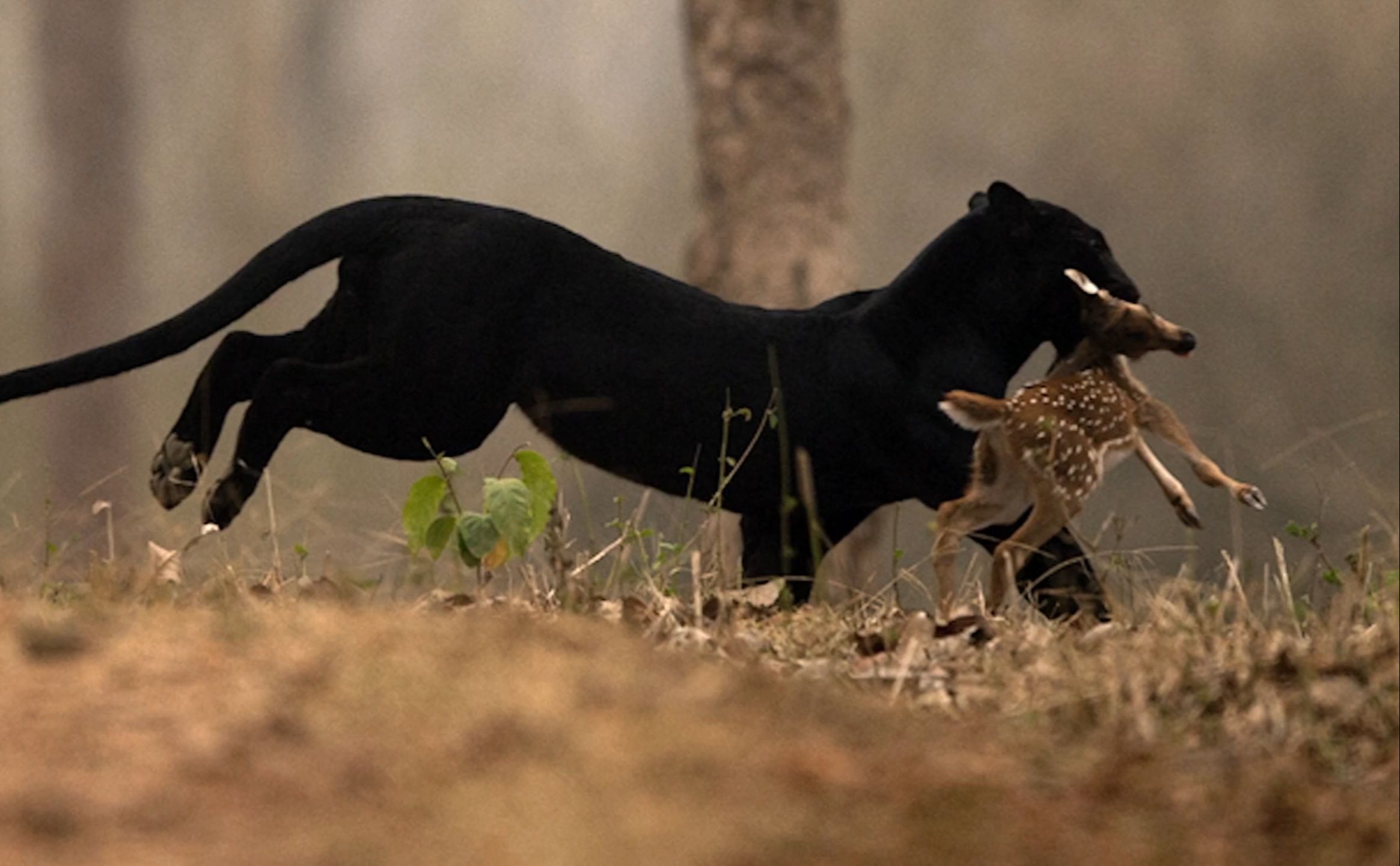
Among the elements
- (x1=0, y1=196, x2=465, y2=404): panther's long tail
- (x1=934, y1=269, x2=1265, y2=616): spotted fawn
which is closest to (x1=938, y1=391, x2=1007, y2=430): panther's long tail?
(x1=934, y1=269, x2=1265, y2=616): spotted fawn

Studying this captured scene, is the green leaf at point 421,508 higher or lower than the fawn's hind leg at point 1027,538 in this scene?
higher

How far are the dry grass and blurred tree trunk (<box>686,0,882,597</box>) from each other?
4667 millimetres

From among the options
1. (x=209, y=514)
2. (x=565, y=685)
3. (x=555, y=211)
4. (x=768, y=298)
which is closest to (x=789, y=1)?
(x=768, y=298)

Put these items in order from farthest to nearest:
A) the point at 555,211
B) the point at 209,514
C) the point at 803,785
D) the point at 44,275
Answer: the point at 555,211, the point at 44,275, the point at 209,514, the point at 803,785

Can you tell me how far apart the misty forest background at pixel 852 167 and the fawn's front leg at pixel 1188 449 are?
7474 millimetres

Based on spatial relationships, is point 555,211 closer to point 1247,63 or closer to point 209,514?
point 1247,63

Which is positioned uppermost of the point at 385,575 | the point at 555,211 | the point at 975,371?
the point at 555,211

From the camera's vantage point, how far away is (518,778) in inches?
80.2

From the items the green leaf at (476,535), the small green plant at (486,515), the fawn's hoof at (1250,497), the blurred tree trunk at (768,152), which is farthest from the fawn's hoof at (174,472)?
the blurred tree trunk at (768,152)

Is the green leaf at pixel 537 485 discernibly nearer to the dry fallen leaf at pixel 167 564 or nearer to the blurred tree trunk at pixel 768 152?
the dry fallen leaf at pixel 167 564

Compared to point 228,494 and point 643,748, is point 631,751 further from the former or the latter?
point 228,494

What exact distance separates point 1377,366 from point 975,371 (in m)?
9.96

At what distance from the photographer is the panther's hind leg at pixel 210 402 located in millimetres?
4734

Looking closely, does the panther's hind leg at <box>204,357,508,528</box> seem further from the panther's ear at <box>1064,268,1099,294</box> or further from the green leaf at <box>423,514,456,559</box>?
the panther's ear at <box>1064,268,1099,294</box>
